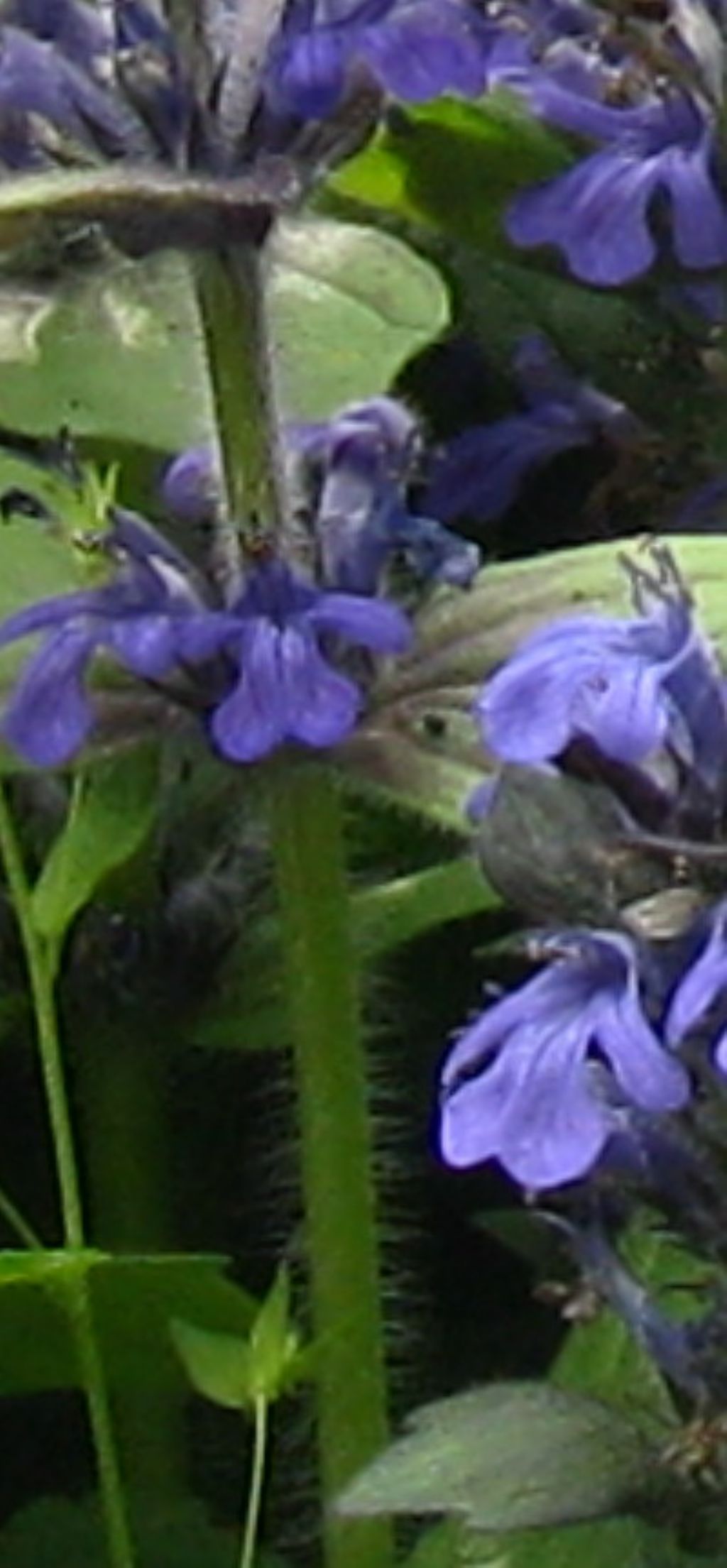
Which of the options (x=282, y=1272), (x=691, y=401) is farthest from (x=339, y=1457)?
(x=691, y=401)

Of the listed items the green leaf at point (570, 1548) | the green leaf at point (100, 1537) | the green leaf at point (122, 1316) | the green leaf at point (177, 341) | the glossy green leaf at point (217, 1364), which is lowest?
the green leaf at point (100, 1537)

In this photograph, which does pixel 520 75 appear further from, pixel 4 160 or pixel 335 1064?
pixel 335 1064

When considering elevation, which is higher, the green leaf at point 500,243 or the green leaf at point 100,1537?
the green leaf at point 500,243

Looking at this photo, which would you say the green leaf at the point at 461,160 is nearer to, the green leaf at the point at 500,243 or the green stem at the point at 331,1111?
the green leaf at the point at 500,243

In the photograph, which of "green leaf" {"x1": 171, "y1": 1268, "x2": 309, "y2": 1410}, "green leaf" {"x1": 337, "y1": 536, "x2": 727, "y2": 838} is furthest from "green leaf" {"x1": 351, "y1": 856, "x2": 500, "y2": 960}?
"green leaf" {"x1": 171, "y1": 1268, "x2": 309, "y2": 1410}

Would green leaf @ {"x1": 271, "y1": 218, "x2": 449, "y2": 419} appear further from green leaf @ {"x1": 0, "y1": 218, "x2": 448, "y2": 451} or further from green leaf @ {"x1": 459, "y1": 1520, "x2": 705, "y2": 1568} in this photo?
green leaf @ {"x1": 459, "y1": 1520, "x2": 705, "y2": 1568}

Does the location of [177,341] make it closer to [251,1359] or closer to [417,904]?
[417,904]

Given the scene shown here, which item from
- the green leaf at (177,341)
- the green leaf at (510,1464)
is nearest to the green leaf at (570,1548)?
the green leaf at (510,1464)
